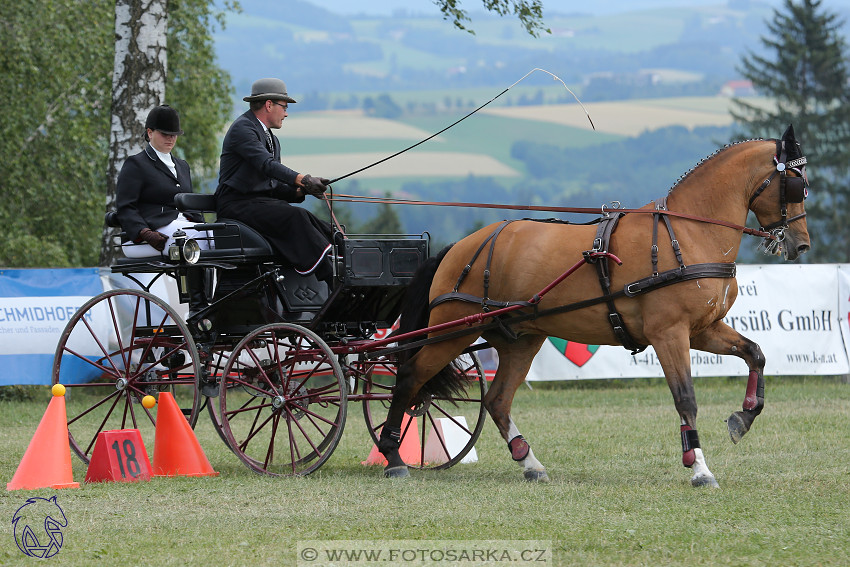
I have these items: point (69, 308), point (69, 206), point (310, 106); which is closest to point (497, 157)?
point (310, 106)

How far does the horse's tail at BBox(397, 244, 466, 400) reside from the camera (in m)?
7.53

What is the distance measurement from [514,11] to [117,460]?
7.90 m

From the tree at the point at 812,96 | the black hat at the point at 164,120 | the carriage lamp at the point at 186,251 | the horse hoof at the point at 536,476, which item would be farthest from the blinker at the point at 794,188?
the tree at the point at 812,96

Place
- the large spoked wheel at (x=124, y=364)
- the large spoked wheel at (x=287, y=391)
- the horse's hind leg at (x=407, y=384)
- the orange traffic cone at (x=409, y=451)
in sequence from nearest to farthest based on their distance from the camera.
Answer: the large spoked wheel at (x=287, y=391)
the horse's hind leg at (x=407, y=384)
the large spoked wheel at (x=124, y=364)
the orange traffic cone at (x=409, y=451)

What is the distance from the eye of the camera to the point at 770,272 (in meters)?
13.3

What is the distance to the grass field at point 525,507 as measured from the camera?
4.89 metres

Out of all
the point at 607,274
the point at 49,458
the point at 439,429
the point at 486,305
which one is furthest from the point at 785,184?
the point at 49,458

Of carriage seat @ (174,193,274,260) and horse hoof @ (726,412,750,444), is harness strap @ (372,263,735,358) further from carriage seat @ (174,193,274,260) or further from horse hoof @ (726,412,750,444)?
carriage seat @ (174,193,274,260)

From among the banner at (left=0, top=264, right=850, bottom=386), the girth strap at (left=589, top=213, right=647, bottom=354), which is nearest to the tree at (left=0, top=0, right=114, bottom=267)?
the banner at (left=0, top=264, right=850, bottom=386)

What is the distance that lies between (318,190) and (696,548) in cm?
343

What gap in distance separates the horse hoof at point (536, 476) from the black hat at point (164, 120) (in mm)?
3510

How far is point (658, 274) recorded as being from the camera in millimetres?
6609

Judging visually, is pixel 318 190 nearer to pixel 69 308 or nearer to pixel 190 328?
pixel 190 328

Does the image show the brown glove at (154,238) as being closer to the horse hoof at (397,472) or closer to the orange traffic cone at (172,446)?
the orange traffic cone at (172,446)
